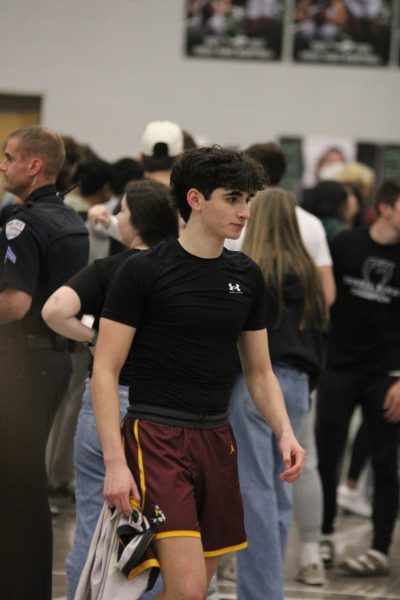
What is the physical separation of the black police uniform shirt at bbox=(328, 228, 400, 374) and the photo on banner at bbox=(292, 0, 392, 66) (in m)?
6.44

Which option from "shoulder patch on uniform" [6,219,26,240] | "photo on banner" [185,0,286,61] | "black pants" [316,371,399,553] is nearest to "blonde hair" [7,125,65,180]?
"shoulder patch on uniform" [6,219,26,240]

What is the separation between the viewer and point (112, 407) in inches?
134

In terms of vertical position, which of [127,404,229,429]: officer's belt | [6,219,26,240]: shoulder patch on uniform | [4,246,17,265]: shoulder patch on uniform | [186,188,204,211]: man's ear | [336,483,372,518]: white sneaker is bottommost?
[336,483,372,518]: white sneaker

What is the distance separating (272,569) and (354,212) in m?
3.64

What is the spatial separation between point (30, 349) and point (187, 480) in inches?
51.2

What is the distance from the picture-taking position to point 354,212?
8008 millimetres

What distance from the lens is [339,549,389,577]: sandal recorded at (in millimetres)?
5902

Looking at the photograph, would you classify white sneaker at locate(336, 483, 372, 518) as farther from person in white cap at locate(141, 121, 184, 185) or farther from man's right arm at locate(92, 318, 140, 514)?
man's right arm at locate(92, 318, 140, 514)

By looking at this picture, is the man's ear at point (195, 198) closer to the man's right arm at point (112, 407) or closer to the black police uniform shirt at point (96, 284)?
the man's right arm at point (112, 407)

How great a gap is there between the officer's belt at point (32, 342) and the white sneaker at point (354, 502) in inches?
127

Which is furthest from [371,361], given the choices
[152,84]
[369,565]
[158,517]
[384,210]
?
[152,84]

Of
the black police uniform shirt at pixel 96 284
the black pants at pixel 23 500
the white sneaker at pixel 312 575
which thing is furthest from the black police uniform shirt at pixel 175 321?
the white sneaker at pixel 312 575

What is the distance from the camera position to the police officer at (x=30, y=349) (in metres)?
4.29

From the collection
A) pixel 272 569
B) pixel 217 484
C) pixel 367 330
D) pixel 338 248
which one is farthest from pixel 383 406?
pixel 217 484
